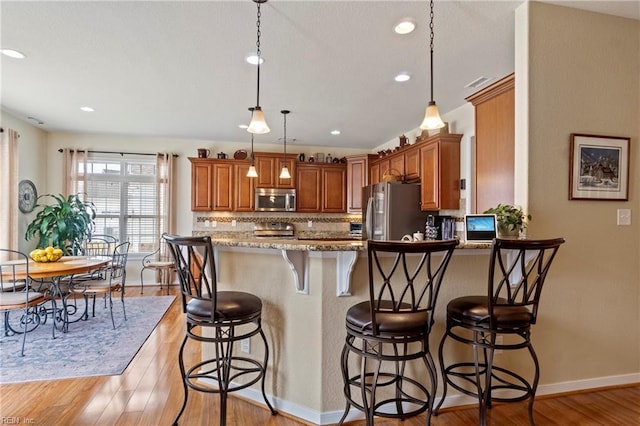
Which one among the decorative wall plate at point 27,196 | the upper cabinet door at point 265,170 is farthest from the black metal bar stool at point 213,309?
the decorative wall plate at point 27,196

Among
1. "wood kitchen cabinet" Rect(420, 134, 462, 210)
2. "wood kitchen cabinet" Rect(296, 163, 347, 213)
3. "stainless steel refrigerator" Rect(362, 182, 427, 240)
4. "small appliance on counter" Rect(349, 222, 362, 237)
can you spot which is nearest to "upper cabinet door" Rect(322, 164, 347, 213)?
"wood kitchen cabinet" Rect(296, 163, 347, 213)

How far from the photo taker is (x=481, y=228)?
7.19 feet

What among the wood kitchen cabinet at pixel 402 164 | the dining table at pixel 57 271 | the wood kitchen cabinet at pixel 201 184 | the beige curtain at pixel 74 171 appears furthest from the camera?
the wood kitchen cabinet at pixel 201 184

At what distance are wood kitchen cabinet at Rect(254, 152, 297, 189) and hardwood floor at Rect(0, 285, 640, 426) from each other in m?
3.92

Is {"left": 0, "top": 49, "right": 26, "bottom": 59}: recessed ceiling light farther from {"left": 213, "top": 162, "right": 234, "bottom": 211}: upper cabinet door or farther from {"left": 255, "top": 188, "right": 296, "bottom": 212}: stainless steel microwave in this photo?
{"left": 255, "top": 188, "right": 296, "bottom": 212}: stainless steel microwave

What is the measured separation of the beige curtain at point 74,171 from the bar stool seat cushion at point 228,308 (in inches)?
201

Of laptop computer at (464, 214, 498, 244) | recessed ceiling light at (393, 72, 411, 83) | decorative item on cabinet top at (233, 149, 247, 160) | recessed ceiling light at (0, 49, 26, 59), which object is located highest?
recessed ceiling light at (0, 49, 26, 59)

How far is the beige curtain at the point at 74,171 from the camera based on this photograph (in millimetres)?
5641

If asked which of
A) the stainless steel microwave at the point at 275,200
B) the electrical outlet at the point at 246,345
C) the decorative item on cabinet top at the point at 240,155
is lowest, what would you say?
the electrical outlet at the point at 246,345

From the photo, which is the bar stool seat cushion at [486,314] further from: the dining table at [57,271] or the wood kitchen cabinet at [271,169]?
the wood kitchen cabinet at [271,169]

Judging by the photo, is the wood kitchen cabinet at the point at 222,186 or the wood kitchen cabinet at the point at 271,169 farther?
the wood kitchen cabinet at the point at 271,169

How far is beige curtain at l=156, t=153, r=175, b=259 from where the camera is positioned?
19.5 feet

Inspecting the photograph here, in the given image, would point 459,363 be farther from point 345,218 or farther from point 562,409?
point 345,218

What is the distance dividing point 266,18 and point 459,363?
105 inches
